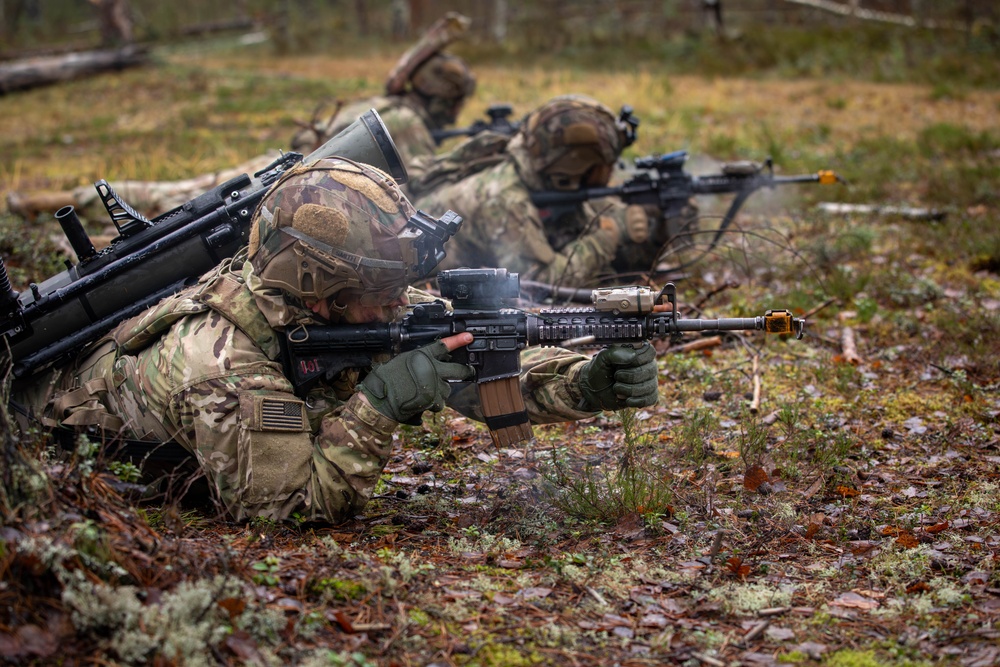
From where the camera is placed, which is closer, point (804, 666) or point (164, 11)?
point (804, 666)

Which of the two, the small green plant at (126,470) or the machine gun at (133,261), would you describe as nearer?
the small green plant at (126,470)

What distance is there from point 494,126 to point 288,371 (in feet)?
19.4

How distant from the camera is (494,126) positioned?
9.41m

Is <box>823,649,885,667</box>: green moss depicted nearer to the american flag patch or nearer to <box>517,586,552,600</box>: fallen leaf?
<box>517,586,552,600</box>: fallen leaf

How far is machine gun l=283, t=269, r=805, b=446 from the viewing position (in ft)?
13.1

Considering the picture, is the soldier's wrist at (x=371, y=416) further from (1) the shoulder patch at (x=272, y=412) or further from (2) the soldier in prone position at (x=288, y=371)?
(1) the shoulder patch at (x=272, y=412)

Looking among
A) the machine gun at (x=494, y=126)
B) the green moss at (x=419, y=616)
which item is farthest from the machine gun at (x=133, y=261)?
the machine gun at (x=494, y=126)

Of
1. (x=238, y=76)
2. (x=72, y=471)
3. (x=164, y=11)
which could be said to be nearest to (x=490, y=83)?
(x=238, y=76)

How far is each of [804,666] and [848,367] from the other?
3.19 metres

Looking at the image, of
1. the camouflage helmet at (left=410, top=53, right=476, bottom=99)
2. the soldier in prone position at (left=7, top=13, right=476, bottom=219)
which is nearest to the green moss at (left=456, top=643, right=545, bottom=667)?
the soldier in prone position at (left=7, top=13, right=476, bottom=219)

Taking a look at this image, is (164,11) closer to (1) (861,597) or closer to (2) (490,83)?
(2) (490,83)

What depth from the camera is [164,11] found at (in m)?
32.7

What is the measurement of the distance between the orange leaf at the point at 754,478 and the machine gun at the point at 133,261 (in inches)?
94.7

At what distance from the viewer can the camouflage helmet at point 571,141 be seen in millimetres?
7168
